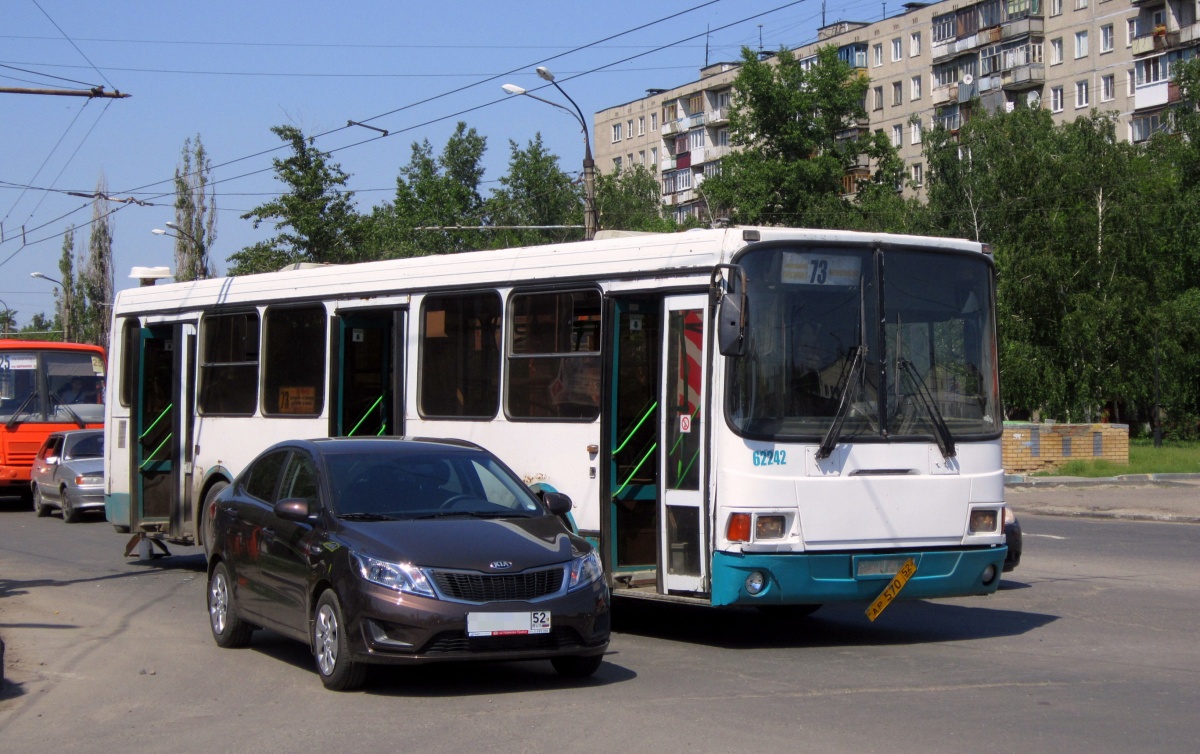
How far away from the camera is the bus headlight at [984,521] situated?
33.1 ft

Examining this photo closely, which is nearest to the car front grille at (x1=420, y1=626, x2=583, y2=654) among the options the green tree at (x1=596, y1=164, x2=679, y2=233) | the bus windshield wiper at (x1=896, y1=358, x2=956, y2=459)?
the bus windshield wiper at (x1=896, y1=358, x2=956, y2=459)

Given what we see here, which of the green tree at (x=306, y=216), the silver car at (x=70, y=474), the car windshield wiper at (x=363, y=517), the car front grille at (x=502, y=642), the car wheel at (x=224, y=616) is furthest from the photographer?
the green tree at (x=306, y=216)

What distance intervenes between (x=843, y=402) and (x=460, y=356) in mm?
3703

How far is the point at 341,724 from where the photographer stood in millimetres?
7305

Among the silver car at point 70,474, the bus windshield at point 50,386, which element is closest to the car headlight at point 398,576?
the silver car at point 70,474

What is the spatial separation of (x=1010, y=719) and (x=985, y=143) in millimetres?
50329

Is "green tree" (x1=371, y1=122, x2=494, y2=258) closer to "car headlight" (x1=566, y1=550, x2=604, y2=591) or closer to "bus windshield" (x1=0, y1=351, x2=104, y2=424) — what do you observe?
"bus windshield" (x1=0, y1=351, x2=104, y2=424)

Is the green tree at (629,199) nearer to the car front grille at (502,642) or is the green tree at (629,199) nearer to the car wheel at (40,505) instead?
the car wheel at (40,505)

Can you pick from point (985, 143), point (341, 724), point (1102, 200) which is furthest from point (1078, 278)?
point (341, 724)

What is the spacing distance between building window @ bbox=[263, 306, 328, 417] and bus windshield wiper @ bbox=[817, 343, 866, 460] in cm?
583

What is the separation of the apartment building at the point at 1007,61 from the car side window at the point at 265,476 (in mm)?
53001

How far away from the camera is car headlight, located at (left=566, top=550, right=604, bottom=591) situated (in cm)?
820

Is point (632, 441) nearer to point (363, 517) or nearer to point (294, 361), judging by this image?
point (363, 517)

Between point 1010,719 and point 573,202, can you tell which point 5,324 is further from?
point 1010,719
